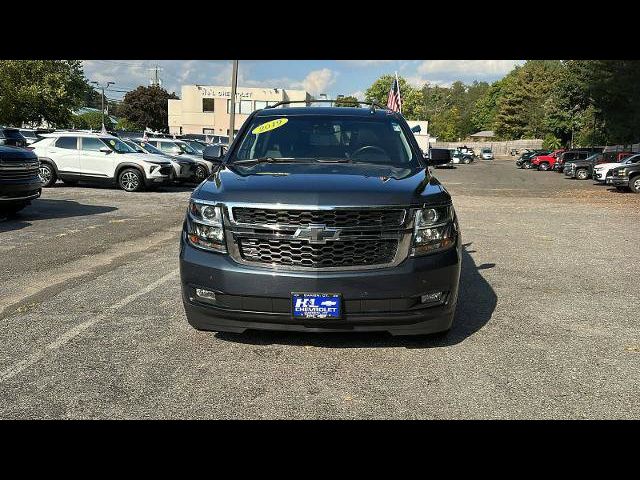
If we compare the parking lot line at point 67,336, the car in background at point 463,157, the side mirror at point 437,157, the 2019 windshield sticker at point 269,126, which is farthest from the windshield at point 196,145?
the car in background at point 463,157

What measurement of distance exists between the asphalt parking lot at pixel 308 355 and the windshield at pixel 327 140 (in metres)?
1.62

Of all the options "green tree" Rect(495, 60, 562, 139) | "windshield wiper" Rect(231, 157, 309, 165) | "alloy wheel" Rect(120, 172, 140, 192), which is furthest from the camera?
A: "green tree" Rect(495, 60, 562, 139)

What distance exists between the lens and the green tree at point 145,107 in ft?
281

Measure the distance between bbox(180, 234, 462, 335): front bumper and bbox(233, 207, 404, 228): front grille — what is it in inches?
12.4

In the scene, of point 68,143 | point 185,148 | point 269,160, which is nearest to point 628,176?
point 185,148

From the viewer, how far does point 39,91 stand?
4019 cm

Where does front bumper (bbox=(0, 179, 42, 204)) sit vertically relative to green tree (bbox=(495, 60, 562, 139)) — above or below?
below

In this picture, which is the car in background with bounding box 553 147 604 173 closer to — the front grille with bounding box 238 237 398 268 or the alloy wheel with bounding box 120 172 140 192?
the alloy wheel with bounding box 120 172 140 192

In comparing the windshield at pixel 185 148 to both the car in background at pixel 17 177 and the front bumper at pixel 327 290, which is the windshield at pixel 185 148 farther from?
the front bumper at pixel 327 290

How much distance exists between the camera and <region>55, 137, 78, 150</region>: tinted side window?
18.2 m

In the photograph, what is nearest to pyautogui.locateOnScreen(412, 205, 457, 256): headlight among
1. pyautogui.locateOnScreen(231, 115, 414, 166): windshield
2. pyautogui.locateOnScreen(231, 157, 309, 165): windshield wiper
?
pyautogui.locateOnScreen(231, 115, 414, 166): windshield

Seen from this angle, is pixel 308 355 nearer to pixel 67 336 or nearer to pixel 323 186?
pixel 323 186
